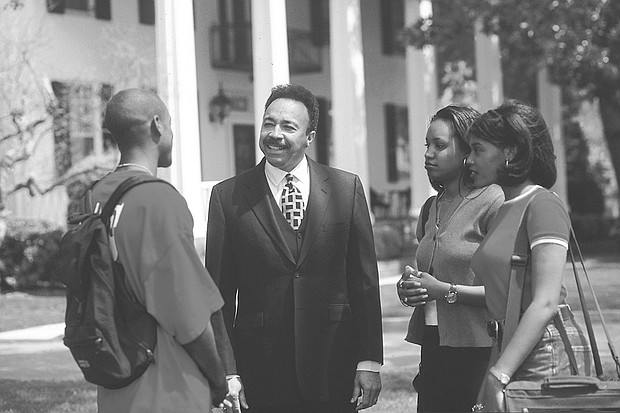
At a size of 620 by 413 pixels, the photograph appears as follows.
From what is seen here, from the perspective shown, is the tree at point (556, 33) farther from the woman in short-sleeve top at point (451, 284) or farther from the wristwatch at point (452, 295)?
the wristwatch at point (452, 295)

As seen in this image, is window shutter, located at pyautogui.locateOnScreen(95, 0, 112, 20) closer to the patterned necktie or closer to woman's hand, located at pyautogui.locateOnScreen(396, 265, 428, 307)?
the patterned necktie

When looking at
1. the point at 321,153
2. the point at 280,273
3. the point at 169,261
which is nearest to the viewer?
the point at 169,261

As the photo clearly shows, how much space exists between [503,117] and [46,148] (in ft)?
46.8

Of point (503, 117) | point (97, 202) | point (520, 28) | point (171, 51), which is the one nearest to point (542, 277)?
point (503, 117)

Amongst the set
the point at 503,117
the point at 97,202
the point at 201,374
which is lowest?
the point at 201,374

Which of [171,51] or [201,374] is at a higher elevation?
[171,51]

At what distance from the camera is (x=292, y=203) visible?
4598 millimetres

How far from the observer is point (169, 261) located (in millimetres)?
3322

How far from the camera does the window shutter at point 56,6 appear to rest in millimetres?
17297

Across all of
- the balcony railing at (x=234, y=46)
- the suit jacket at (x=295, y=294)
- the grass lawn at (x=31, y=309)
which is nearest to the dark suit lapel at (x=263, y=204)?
the suit jacket at (x=295, y=294)

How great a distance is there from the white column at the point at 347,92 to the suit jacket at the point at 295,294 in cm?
1270

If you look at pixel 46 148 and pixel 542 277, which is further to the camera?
pixel 46 148

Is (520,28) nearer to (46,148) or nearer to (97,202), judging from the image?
(46,148)

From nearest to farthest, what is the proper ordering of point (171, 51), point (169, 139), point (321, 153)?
point (169, 139), point (171, 51), point (321, 153)
